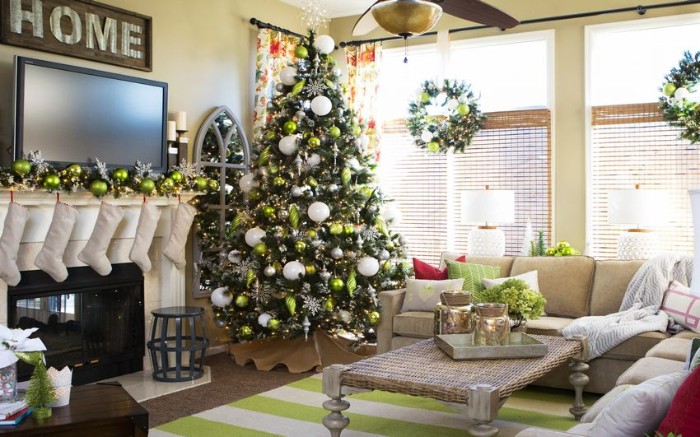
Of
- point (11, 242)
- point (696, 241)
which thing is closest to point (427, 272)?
point (11, 242)

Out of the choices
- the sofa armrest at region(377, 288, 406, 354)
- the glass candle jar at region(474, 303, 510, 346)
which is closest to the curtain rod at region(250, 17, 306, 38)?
the sofa armrest at region(377, 288, 406, 354)

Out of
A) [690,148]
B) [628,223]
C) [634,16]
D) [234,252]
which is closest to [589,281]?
[628,223]

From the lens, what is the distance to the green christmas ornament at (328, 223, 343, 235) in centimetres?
565

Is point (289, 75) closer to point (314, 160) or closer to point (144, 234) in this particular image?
point (314, 160)

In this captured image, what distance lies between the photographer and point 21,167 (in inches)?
177

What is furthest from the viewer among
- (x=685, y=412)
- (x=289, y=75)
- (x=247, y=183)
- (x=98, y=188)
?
(x=247, y=183)

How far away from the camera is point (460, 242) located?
23.1ft

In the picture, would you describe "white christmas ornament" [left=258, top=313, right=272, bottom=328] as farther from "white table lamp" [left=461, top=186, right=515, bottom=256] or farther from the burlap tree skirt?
"white table lamp" [left=461, top=186, right=515, bottom=256]

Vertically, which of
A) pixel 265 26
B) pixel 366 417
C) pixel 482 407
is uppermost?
pixel 265 26

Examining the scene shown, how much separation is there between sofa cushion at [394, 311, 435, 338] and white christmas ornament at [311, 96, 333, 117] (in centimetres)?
162

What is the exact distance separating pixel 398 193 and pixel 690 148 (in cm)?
262

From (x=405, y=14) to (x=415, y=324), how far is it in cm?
262

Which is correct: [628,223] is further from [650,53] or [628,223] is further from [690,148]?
[650,53]

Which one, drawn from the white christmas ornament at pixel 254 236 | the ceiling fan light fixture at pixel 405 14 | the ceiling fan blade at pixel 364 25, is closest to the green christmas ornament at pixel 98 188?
the white christmas ornament at pixel 254 236
